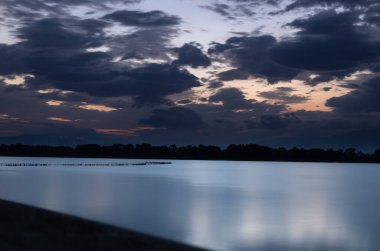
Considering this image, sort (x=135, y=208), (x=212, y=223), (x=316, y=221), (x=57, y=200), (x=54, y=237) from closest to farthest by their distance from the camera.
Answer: (x=54, y=237), (x=212, y=223), (x=316, y=221), (x=135, y=208), (x=57, y=200)

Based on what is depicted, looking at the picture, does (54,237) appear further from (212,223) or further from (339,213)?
(339,213)

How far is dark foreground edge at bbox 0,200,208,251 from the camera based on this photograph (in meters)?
14.7

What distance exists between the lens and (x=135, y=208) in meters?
41.2

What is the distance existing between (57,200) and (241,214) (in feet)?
68.4

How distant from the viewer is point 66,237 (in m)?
16.3

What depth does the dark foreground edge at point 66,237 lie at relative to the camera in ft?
48.2

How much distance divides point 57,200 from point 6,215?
1128 inches

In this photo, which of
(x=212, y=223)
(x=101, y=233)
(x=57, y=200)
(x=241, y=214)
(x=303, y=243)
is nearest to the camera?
(x=101, y=233)

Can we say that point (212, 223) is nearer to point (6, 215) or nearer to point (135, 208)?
point (135, 208)

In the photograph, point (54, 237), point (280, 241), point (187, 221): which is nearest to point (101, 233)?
point (54, 237)

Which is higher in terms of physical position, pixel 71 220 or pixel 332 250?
pixel 71 220

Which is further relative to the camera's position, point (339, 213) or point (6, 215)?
point (339, 213)

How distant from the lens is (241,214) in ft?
125

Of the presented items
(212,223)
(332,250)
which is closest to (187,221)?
(212,223)
